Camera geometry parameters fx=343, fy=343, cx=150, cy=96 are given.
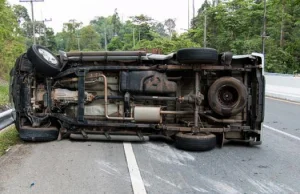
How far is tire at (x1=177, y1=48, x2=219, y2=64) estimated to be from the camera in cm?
555

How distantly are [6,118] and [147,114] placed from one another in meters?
2.66

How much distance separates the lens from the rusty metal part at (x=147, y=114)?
593 cm

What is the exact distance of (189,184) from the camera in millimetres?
3953

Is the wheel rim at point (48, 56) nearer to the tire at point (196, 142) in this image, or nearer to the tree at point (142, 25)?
the tire at point (196, 142)

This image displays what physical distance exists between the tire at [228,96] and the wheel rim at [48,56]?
279 centimetres

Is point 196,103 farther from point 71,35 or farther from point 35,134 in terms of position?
point 71,35

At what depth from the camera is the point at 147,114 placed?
234 inches

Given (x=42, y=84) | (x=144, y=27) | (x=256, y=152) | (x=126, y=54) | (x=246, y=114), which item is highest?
(x=144, y=27)

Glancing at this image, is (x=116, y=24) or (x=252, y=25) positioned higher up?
(x=116, y=24)

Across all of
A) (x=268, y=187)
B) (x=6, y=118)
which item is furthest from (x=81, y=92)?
(x=268, y=187)

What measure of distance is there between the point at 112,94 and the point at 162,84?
97 centimetres

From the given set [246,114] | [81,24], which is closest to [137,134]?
[246,114]

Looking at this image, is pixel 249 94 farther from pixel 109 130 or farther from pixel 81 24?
pixel 81 24

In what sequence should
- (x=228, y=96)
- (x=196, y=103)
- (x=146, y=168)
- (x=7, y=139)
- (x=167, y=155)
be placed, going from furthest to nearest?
(x=7, y=139) < (x=228, y=96) < (x=196, y=103) < (x=167, y=155) < (x=146, y=168)
